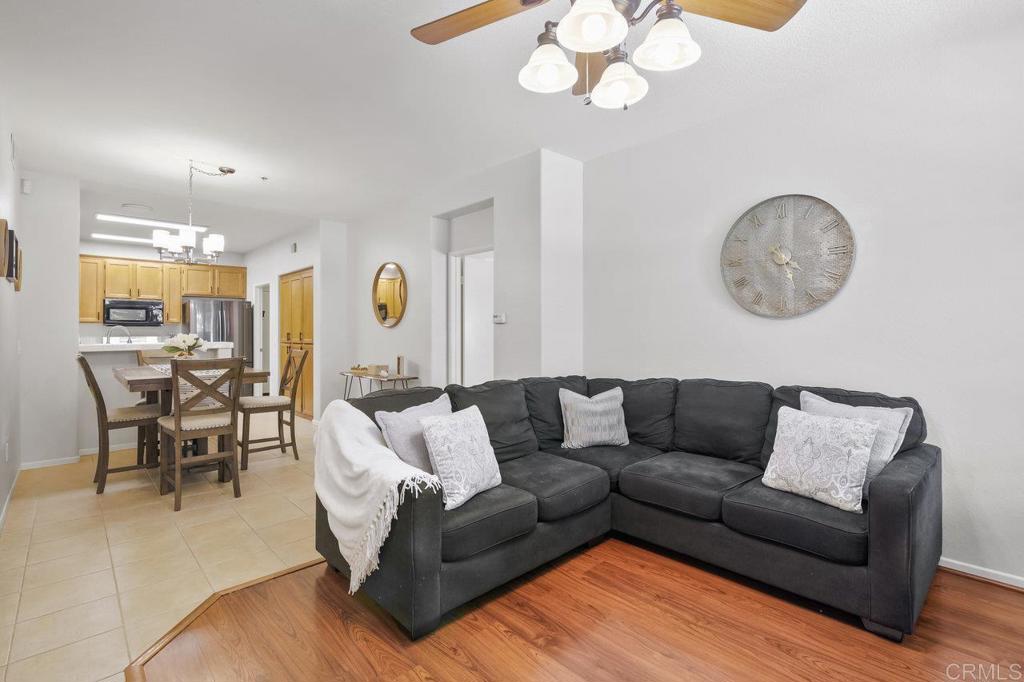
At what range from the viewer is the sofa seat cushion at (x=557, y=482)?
7.86 feet

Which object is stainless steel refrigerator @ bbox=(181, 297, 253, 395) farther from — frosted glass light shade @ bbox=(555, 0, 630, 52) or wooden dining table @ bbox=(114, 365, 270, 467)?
frosted glass light shade @ bbox=(555, 0, 630, 52)

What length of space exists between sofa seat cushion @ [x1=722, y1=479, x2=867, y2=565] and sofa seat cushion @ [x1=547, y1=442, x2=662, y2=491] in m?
0.63

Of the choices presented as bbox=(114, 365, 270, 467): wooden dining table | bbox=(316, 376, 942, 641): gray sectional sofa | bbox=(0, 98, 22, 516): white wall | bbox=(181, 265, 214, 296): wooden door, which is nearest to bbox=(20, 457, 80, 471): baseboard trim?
bbox=(0, 98, 22, 516): white wall

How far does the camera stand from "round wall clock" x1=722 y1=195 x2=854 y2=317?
2.77 meters

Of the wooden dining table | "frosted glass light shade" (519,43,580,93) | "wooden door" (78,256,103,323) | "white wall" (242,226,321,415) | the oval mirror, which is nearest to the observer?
"frosted glass light shade" (519,43,580,93)

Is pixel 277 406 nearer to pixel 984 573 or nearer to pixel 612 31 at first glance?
pixel 612 31

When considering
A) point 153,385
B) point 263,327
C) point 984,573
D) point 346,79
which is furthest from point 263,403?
point 984,573

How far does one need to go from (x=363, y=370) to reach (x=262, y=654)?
3.54 meters

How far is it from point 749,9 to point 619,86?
447 millimetres

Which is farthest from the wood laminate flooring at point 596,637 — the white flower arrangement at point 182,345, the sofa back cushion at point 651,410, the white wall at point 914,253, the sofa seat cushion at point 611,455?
the white flower arrangement at point 182,345

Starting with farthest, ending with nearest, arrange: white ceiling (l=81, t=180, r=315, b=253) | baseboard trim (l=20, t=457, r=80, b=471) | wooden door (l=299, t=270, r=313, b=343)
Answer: wooden door (l=299, t=270, r=313, b=343) < white ceiling (l=81, t=180, r=315, b=253) < baseboard trim (l=20, t=457, r=80, b=471)

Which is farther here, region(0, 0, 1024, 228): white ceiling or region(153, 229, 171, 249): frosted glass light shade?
region(153, 229, 171, 249): frosted glass light shade

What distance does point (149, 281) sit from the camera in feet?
24.2

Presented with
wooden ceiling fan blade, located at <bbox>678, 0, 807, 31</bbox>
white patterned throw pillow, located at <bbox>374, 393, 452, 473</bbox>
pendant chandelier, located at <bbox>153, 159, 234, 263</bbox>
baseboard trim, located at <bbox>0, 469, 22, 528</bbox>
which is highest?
wooden ceiling fan blade, located at <bbox>678, 0, 807, 31</bbox>
